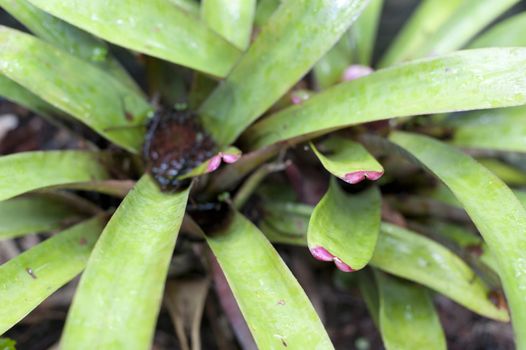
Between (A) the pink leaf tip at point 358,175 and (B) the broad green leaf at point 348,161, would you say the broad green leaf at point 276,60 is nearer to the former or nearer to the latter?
(B) the broad green leaf at point 348,161

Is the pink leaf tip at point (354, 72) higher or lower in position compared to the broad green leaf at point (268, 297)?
higher

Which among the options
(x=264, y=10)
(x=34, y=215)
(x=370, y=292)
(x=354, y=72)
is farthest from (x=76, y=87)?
(x=370, y=292)

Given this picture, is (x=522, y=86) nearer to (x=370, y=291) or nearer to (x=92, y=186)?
(x=370, y=291)

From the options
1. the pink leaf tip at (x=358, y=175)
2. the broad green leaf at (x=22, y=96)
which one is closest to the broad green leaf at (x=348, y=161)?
the pink leaf tip at (x=358, y=175)

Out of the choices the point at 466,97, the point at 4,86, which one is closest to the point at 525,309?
the point at 466,97

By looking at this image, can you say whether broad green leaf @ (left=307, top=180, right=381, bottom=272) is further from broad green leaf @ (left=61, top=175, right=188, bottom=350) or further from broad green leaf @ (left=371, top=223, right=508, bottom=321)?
broad green leaf @ (left=61, top=175, right=188, bottom=350)

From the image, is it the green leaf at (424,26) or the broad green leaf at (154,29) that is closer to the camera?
the broad green leaf at (154,29)
